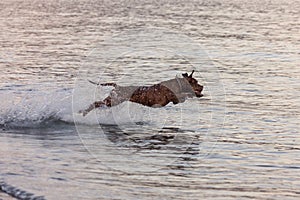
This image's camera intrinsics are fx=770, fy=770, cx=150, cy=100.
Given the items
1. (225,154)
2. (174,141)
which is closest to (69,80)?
(174,141)

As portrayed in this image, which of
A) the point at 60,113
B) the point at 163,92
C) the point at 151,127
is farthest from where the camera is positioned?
the point at 60,113

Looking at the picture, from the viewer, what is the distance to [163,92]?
1273 cm

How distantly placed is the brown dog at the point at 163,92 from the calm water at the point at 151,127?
0.67 m

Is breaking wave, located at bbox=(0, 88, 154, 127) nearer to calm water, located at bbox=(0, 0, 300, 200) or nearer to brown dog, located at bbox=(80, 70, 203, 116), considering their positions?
calm water, located at bbox=(0, 0, 300, 200)

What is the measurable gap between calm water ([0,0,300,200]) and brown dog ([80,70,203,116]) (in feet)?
2.18

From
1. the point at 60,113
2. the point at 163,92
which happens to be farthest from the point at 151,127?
the point at 60,113

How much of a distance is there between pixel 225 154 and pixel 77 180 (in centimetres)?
275

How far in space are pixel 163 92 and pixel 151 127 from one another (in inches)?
58.6

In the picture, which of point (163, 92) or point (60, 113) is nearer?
point (163, 92)

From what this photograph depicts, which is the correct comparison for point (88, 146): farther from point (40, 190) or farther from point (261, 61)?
point (261, 61)

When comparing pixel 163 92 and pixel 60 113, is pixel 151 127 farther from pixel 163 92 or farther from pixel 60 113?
pixel 60 113

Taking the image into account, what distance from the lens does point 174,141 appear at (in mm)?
12766

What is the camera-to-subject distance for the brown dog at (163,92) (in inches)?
496

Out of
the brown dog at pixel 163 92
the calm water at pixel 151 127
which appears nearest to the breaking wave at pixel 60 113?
the calm water at pixel 151 127
